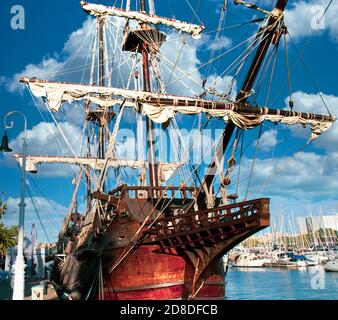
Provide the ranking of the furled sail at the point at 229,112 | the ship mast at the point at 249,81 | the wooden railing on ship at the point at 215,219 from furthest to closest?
the furled sail at the point at 229,112
the ship mast at the point at 249,81
the wooden railing on ship at the point at 215,219

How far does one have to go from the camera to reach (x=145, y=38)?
25.3 metres

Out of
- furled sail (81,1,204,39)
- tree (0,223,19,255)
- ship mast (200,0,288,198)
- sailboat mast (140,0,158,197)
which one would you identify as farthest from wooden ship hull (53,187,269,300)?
tree (0,223,19,255)

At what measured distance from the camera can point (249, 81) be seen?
15.3 metres

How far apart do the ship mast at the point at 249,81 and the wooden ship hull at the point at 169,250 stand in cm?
158

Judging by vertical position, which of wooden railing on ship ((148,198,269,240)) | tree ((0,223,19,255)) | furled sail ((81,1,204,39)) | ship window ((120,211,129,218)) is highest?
furled sail ((81,1,204,39))

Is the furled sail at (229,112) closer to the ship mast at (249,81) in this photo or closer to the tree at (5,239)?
the ship mast at (249,81)

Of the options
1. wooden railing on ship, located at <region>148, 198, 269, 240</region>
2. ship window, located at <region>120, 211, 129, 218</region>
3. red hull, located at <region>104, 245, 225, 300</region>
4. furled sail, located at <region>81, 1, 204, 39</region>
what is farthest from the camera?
furled sail, located at <region>81, 1, 204, 39</region>

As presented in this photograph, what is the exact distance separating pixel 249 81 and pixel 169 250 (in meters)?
6.66

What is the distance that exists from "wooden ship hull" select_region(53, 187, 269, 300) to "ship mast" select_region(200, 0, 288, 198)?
158cm

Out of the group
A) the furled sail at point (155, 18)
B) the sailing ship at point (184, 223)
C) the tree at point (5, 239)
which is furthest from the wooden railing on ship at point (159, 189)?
the tree at point (5, 239)

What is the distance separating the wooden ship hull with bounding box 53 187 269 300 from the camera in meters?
14.2

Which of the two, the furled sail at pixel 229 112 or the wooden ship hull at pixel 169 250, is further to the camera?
the furled sail at pixel 229 112

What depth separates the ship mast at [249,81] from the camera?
14.7 metres

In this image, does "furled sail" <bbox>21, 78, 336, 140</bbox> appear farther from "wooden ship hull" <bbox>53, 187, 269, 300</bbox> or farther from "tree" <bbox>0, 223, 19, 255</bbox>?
"tree" <bbox>0, 223, 19, 255</bbox>
